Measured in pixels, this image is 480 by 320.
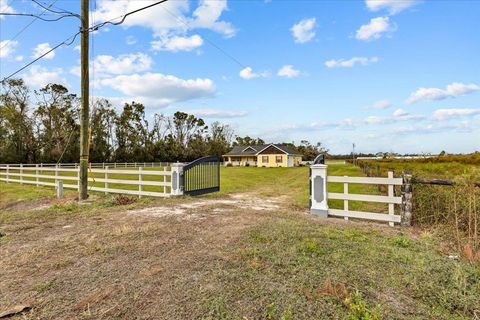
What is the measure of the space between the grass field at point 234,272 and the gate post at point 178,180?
4.12m

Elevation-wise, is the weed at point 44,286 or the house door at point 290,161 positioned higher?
the house door at point 290,161

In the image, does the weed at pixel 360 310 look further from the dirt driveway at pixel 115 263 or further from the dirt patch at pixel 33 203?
the dirt patch at pixel 33 203

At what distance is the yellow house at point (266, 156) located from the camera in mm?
52584

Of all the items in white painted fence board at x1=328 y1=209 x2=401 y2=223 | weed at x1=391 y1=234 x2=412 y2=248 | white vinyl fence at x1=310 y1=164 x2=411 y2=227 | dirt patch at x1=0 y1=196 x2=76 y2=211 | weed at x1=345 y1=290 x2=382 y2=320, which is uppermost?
white vinyl fence at x1=310 y1=164 x2=411 y2=227

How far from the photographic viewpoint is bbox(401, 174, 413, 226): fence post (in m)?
6.31

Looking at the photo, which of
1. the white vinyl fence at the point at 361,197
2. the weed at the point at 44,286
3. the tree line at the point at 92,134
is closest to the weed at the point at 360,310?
the weed at the point at 44,286

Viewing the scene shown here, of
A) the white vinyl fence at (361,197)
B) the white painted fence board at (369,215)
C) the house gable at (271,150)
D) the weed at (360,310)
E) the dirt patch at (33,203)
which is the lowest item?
the dirt patch at (33,203)

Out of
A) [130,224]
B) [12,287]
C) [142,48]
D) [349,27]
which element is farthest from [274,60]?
[12,287]

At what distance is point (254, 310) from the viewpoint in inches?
114

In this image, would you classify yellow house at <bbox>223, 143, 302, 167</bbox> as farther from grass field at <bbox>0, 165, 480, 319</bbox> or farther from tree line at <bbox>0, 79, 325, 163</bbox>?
grass field at <bbox>0, 165, 480, 319</bbox>

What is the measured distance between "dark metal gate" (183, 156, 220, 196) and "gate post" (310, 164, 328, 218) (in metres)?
4.45

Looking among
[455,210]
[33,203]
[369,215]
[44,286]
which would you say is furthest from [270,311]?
[33,203]

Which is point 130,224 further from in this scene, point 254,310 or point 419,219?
point 419,219

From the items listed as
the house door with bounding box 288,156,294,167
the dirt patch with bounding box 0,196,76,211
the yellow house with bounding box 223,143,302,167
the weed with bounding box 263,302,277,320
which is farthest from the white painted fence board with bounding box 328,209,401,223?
the house door with bounding box 288,156,294,167
